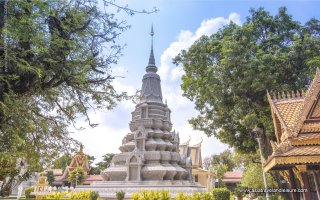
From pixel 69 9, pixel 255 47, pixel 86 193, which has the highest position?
A: pixel 255 47

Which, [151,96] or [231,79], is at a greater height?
[151,96]

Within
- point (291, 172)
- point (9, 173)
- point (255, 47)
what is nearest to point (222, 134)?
point (255, 47)

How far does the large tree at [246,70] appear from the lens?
16688 millimetres

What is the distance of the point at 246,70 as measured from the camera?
56.2 feet

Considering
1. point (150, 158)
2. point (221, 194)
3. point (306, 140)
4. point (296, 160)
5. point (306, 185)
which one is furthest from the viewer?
point (150, 158)

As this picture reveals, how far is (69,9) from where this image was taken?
223 inches

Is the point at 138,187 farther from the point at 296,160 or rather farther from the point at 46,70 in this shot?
the point at 46,70

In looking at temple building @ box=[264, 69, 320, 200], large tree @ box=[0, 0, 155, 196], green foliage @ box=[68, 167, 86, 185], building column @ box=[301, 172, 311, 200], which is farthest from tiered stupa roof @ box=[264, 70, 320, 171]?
green foliage @ box=[68, 167, 86, 185]

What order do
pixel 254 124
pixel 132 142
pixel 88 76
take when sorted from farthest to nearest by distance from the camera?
1. pixel 132 142
2. pixel 254 124
3. pixel 88 76

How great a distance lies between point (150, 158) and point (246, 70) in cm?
1122

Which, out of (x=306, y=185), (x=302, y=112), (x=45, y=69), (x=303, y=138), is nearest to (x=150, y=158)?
(x=302, y=112)

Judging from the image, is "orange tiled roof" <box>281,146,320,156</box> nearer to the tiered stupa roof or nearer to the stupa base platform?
the tiered stupa roof

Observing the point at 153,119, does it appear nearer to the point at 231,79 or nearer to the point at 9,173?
the point at 231,79

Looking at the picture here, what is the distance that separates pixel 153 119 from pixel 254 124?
11.1 metres
